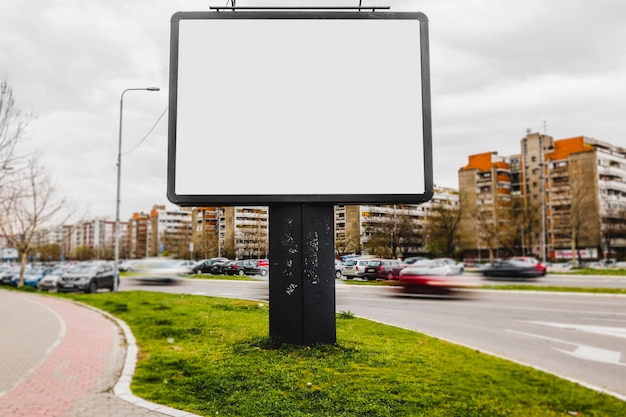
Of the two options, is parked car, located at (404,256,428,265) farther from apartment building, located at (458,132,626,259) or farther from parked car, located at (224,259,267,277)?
parked car, located at (224,259,267,277)

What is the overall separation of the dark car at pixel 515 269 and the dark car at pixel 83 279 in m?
11.1

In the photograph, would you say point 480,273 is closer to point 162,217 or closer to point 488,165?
point 488,165

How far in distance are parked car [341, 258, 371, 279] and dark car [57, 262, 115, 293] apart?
10.3 m

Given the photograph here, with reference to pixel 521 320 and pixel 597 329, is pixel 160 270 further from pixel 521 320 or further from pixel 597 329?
pixel 597 329

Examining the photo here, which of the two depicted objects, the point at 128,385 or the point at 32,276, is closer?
the point at 128,385

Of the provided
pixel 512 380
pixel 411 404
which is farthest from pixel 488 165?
pixel 411 404

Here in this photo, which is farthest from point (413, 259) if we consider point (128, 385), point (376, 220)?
point (128, 385)

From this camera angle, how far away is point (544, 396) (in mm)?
3400

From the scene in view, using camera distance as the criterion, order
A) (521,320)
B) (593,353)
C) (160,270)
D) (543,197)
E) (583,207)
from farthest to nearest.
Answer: (160,270) < (583,207) < (521,320) < (543,197) < (593,353)

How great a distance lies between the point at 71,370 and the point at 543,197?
16.7ft

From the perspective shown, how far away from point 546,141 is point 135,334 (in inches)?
184

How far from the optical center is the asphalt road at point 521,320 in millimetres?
3580

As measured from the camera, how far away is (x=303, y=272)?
137 inches

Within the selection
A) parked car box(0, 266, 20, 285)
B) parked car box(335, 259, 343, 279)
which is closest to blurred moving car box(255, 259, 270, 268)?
parked car box(335, 259, 343, 279)
